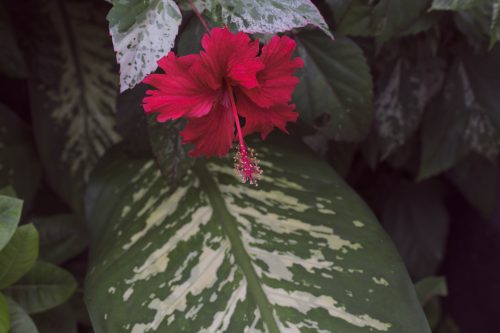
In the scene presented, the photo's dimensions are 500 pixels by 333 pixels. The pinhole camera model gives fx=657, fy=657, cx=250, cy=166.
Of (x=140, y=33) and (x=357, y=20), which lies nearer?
(x=140, y=33)

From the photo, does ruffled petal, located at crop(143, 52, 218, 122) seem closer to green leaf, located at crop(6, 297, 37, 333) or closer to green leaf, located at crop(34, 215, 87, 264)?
green leaf, located at crop(6, 297, 37, 333)

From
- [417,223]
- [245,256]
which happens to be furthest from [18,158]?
[417,223]

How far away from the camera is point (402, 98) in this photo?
3.10 feet

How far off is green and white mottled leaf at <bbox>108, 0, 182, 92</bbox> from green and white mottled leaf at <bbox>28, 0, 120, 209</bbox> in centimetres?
34

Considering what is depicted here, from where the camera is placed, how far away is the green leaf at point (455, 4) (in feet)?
2.29

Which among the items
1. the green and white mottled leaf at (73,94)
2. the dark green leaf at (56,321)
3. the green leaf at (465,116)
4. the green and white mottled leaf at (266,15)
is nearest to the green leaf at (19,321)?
the dark green leaf at (56,321)

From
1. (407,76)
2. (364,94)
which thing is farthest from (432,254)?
(364,94)

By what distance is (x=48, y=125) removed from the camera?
928mm

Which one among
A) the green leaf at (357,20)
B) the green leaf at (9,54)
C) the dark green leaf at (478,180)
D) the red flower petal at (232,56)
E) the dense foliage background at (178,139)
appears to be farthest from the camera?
the dark green leaf at (478,180)

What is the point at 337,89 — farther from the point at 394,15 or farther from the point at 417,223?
the point at 417,223

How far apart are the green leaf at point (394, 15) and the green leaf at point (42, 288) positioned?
46 centimetres

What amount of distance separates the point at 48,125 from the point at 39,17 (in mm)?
163

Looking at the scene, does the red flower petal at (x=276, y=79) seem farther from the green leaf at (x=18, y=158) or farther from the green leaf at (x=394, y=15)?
the green leaf at (x=18, y=158)

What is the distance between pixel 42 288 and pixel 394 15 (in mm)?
510
